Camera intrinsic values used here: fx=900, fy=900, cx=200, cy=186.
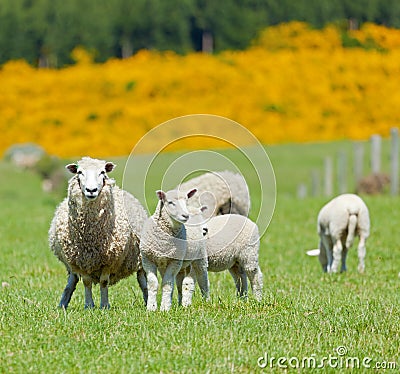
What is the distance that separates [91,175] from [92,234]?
70 cm

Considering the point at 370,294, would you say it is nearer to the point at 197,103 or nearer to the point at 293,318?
the point at 293,318

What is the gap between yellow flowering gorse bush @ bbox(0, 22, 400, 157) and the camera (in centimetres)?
5628

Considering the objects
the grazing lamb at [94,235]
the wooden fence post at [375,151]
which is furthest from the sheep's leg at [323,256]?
the wooden fence post at [375,151]

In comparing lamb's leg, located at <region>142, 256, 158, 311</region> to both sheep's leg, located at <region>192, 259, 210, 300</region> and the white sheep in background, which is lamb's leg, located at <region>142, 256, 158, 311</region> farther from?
the white sheep in background

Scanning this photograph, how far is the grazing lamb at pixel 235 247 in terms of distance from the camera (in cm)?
888

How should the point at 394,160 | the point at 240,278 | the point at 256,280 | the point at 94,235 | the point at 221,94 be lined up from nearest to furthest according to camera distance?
the point at 94,235 < the point at 256,280 < the point at 240,278 < the point at 394,160 < the point at 221,94

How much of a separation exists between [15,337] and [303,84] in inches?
2230

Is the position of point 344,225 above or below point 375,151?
below

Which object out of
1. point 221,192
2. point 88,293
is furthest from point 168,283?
point 221,192

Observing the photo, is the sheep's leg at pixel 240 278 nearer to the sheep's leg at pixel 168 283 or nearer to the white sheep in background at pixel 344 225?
the sheep's leg at pixel 168 283

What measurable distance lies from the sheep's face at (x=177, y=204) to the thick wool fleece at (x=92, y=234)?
685 millimetres

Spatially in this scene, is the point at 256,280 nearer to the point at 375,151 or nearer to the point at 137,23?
the point at 375,151

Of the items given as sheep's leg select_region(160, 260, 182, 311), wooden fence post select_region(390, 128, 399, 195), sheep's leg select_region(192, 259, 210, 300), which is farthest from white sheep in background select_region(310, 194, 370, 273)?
wooden fence post select_region(390, 128, 399, 195)

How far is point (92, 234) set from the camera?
26.9ft
